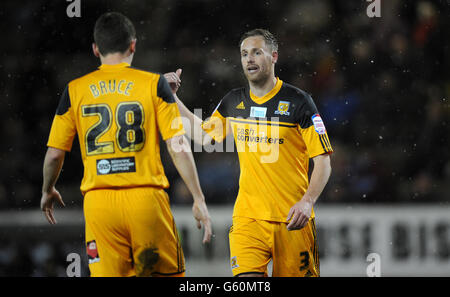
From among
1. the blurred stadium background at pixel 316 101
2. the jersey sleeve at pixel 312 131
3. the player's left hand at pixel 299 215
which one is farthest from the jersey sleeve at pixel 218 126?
the blurred stadium background at pixel 316 101

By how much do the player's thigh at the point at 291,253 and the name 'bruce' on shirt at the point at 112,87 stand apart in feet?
4.90

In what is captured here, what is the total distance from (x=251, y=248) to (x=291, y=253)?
0.29m

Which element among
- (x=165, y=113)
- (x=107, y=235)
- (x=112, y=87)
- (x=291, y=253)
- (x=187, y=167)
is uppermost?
(x=112, y=87)

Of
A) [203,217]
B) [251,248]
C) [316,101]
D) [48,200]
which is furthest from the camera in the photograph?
[316,101]

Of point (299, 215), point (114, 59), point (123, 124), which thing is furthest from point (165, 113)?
point (299, 215)

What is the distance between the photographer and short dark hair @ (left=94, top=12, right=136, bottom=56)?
414 cm

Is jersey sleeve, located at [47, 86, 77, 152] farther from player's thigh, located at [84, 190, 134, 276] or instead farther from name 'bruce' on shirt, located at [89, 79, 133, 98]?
player's thigh, located at [84, 190, 134, 276]

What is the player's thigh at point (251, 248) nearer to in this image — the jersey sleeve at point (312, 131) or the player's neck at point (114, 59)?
the jersey sleeve at point (312, 131)

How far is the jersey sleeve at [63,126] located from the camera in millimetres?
4250

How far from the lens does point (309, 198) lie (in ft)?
15.0

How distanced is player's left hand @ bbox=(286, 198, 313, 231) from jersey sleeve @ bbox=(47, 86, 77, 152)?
61.0 inches

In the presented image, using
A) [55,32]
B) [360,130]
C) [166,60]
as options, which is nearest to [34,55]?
[55,32]

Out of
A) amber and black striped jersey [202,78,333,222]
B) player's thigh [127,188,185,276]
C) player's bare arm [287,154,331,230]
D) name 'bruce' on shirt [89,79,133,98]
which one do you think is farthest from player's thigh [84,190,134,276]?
player's bare arm [287,154,331,230]

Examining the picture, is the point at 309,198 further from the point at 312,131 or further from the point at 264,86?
the point at 264,86
